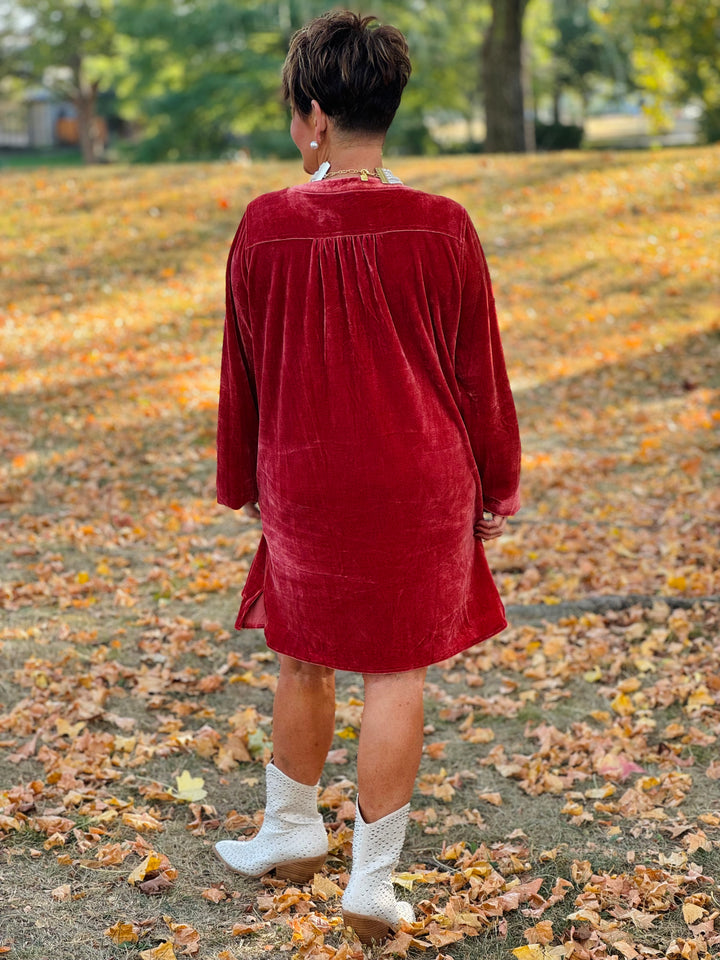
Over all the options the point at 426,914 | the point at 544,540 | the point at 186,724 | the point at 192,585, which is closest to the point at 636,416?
the point at 544,540

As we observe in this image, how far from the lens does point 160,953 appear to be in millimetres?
2695

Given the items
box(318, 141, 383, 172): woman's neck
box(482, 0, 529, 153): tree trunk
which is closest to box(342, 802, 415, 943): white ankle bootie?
box(318, 141, 383, 172): woman's neck

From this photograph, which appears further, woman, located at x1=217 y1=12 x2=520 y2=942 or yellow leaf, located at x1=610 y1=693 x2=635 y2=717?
yellow leaf, located at x1=610 y1=693 x2=635 y2=717

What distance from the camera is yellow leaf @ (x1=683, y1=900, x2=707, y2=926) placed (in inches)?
112

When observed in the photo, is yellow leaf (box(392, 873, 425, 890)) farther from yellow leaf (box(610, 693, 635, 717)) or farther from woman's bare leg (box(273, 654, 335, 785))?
yellow leaf (box(610, 693, 635, 717))

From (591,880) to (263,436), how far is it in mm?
1610

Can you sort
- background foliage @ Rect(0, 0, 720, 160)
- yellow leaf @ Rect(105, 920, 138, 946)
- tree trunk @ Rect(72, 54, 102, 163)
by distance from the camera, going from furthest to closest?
tree trunk @ Rect(72, 54, 102, 163) < background foliage @ Rect(0, 0, 720, 160) < yellow leaf @ Rect(105, 920, 138, 946)

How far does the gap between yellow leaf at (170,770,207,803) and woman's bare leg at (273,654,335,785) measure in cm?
75

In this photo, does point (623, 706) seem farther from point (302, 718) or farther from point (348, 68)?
point (348, 68)

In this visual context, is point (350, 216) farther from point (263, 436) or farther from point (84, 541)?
point (84, 541)

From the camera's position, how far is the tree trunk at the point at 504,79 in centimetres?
1820

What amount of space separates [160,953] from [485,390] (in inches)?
65.5

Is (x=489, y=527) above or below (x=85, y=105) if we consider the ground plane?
below

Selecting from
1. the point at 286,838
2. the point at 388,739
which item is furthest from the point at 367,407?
the point at 286,838
